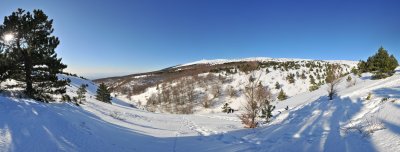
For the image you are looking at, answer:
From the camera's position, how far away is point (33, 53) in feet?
49.2

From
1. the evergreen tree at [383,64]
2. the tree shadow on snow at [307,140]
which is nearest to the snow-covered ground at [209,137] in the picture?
the tree shadow on snow at [307,140]

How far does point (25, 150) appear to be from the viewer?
5.67m

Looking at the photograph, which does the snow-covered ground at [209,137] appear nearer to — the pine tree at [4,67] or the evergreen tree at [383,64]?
the pine tree at [4,67]

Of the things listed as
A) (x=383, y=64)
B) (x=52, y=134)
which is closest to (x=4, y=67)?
(x=52, y=134)

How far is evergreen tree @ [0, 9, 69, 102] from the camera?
48.7 ft

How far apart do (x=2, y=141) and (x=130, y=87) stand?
Result: 7388 cm

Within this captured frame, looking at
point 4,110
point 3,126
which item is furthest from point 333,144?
point 4,110

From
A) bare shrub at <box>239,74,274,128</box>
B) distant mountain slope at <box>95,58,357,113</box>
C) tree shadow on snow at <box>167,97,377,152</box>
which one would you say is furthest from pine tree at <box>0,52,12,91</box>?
distant mountain slope at <box>95,58,357,113</box>

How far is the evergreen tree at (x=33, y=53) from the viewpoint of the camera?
14.9 m

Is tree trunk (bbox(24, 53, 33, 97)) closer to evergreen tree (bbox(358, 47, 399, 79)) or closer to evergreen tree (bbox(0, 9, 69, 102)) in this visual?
evergreen tree (bbox(0, 9, 69, 102))

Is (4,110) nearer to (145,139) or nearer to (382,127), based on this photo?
(145,139)

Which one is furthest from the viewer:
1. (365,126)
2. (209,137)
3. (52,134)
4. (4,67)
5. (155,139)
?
(4,67)

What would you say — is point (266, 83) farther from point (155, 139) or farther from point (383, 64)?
point (155, 139)

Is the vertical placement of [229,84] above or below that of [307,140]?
above
